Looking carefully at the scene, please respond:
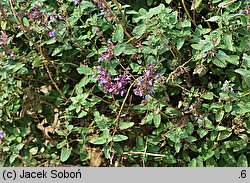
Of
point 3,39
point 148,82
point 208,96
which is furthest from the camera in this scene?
point 3,39

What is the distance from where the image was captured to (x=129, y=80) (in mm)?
2299

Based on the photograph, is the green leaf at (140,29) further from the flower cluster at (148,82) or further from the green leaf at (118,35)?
the flower cluster at (148,82)

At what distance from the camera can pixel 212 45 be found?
6.86 feet

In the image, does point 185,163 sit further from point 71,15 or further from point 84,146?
point 71,15

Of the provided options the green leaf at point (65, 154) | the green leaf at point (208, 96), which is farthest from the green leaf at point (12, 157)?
the green leaf at point (208, 96)

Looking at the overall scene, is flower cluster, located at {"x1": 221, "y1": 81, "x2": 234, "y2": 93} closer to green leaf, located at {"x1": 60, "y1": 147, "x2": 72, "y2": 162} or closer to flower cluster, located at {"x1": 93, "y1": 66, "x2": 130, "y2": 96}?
flower cluster, located at {"x1": 93, "y1": 66, "x2": 130, "y2": 96}

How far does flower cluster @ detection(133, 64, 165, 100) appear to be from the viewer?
6.98 feet

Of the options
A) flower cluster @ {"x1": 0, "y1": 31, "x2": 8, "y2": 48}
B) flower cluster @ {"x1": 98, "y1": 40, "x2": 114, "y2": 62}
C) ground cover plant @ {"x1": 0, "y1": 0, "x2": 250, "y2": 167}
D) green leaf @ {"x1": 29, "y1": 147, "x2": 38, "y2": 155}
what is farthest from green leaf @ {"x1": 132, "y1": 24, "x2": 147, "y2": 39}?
green leaf @ {"x1": 29, "y1": 147, "x2": 38, "y2": 155}

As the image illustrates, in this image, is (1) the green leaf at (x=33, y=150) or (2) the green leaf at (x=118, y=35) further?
(1) the green leaf at (x=33, y=150)

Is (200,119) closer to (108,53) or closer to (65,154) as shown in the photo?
(108,53)

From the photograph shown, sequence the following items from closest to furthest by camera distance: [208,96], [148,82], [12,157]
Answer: [148,82], [208,96], [12,157]

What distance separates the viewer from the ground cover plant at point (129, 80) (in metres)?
2.19

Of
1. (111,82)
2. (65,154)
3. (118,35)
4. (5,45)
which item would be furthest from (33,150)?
(118,35)

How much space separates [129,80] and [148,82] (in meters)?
0.18
